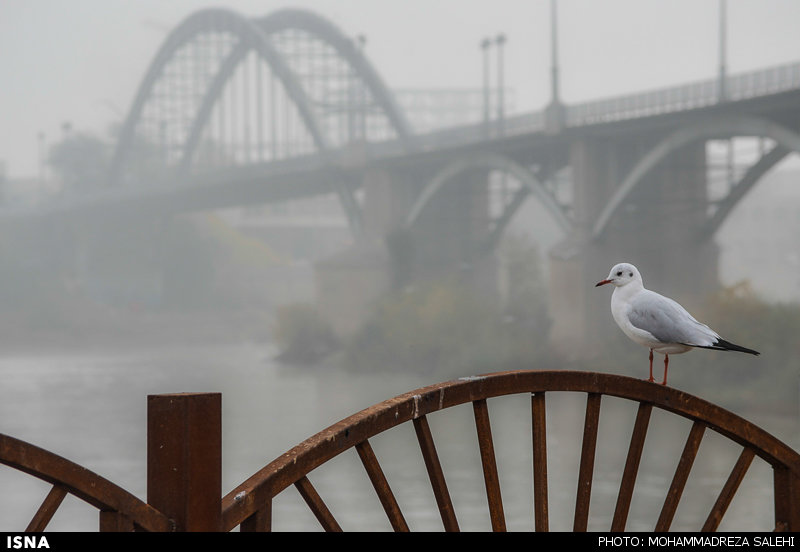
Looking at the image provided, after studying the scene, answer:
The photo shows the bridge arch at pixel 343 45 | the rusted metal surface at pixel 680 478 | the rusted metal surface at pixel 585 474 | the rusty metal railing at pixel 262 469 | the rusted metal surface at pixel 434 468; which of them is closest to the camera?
the rusty metal railing at pixel 262 469

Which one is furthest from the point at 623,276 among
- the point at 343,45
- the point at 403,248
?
the point at 343,45

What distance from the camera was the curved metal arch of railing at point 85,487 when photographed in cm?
258

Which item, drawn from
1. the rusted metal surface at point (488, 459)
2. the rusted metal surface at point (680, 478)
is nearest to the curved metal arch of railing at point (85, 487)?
the rusted metal surface at point (488, 459)

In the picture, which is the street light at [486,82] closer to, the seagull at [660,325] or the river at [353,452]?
the river at [353,452]

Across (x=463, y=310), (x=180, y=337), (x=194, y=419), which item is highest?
(x=194, y=419)

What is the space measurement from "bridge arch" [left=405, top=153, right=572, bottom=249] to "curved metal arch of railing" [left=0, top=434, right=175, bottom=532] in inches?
1427

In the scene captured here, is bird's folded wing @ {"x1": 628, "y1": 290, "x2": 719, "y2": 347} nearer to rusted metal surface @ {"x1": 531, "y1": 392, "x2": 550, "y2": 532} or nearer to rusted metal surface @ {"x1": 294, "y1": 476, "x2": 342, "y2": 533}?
rusted metal surface @ {"x1": 531, "y1": 392, "x2": 550, "y2": 532}

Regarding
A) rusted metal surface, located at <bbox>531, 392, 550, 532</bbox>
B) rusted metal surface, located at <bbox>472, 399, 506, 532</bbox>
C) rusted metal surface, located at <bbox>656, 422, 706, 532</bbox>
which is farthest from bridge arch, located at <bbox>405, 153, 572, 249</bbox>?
rusted metal surface, located at <bbox>472, 399, 506, 532</bbox>

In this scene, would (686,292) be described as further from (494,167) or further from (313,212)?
(313,212)

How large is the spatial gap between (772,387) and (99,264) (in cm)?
5964

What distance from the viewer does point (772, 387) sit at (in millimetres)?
35875

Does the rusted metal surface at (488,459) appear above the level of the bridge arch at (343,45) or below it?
below

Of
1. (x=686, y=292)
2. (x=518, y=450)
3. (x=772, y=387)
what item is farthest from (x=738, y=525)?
(x=686, y=292)

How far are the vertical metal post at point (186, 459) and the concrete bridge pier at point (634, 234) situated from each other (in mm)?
35735
